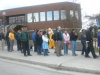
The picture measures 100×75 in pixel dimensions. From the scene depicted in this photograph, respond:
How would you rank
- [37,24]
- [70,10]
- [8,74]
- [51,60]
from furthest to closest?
[37,24]
[70,10]
[51,60]
[8,74]

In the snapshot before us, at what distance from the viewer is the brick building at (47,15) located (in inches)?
1878

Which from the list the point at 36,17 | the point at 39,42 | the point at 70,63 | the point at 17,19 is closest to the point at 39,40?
the point at 39,42

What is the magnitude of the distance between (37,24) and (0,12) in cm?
1246

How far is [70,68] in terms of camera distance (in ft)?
41.2

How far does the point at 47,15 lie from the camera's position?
2136 inches

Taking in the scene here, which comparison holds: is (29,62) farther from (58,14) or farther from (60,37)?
(58,14)

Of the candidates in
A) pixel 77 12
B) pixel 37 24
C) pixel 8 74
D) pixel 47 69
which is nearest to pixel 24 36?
pixel 47 69

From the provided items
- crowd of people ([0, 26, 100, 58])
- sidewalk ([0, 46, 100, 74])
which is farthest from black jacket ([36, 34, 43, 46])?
sidewalk ([0, 46, 100, 74])

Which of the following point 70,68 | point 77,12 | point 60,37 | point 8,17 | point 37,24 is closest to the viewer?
point 70,68

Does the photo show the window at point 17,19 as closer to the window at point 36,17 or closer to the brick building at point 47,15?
the brick building at point 47,15

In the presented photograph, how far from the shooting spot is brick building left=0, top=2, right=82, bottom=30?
47.7 metres

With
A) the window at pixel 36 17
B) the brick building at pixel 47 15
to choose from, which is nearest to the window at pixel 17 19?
the brick building at pixel 47 15

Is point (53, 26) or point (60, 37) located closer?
point (60, 37)

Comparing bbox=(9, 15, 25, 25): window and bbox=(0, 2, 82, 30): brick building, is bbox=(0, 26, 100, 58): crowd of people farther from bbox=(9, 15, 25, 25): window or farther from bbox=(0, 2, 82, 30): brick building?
bbox=(9, 15, 25, 25): window
